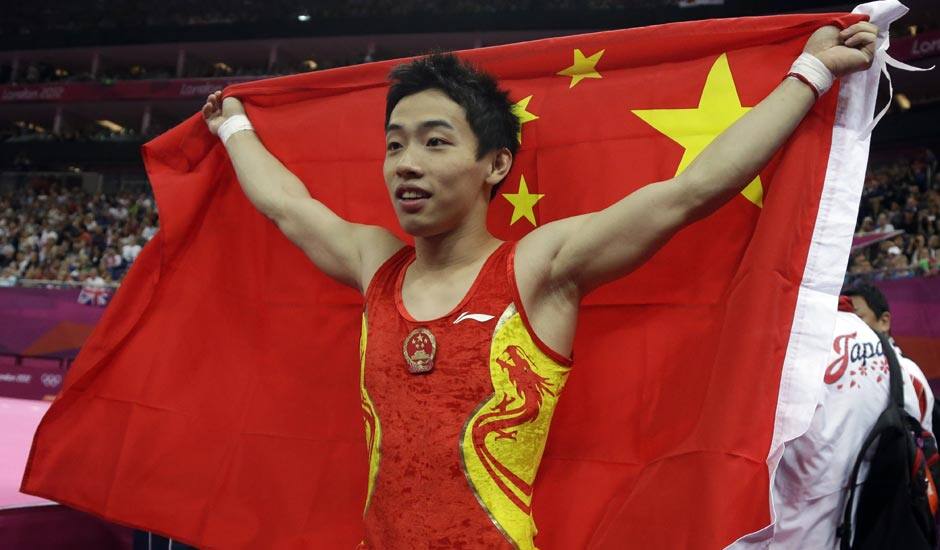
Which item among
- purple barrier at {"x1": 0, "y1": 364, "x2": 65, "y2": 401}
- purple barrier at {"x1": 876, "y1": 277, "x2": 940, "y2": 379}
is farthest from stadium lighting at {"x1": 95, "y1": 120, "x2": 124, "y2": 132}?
purple barrier at {"x1": 876, "y1": 277, "x2": 940, "y2": 379}

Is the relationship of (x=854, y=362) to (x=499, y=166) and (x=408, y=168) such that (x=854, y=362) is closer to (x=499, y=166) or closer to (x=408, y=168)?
(x=499, y=166)

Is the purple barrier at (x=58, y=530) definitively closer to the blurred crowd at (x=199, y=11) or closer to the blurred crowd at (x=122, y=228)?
the blurred crowd at (x=122, y=228)

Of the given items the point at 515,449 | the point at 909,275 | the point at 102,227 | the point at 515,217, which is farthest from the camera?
the point at 102,227

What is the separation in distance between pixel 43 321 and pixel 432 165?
34.9ft

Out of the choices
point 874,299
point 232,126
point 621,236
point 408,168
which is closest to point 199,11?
point 232,126

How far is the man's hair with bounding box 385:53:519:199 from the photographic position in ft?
6.84

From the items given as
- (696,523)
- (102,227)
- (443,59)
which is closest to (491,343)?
(696,523)

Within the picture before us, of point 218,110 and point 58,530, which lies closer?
point 58,530

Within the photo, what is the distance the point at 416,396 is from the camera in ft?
6.39

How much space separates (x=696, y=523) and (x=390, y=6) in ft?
69.4

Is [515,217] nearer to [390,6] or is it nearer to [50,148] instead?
[390,6]

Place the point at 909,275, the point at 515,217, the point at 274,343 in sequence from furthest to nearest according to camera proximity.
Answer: the point at 909,275, the point at 274,343, the point at 515,217

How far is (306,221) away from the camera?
96.0 inches

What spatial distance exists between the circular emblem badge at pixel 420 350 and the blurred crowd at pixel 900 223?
268 inches
